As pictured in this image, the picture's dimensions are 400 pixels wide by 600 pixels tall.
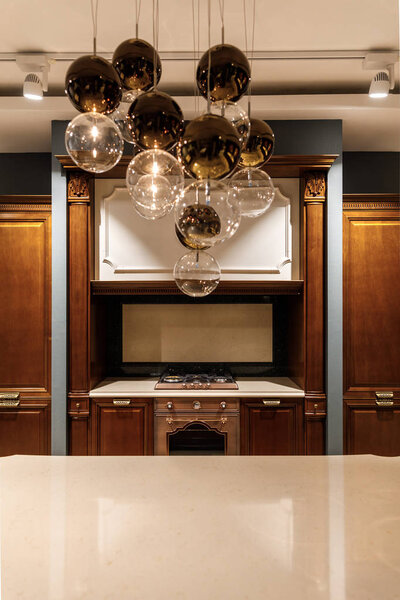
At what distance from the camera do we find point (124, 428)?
254cm

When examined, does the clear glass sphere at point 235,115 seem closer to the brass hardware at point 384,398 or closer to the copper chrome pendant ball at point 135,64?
the copper chrome pendant ball at point 135,64

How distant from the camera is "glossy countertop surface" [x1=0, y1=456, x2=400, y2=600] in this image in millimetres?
698

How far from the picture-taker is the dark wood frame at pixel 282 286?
2545 mm

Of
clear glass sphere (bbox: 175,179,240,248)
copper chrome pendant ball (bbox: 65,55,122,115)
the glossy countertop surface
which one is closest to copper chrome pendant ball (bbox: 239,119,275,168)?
clear glass sphere (bbox: 175,179,240,248)

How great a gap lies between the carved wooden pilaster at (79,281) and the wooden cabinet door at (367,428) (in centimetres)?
167

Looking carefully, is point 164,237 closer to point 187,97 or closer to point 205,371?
point 187,97

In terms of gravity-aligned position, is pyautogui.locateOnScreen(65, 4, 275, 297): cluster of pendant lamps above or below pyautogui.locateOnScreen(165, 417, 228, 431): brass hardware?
above

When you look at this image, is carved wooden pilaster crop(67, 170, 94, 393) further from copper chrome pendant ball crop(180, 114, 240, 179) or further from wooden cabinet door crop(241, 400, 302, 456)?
copper chrome pendant ball crop(180, 114, 240, 179)

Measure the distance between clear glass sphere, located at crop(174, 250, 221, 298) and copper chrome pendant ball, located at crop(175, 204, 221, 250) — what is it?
5.9 inches

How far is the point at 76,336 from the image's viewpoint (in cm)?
258

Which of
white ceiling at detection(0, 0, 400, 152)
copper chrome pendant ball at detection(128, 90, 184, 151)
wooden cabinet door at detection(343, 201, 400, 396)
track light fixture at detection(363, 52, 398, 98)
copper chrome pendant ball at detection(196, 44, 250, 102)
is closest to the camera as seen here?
copper chrome pendant ball at detection(128, 90, 184, 151)

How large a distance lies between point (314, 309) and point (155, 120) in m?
1.98

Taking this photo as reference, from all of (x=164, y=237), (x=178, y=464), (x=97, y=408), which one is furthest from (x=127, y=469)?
(x=164, y=237)

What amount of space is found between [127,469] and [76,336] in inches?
59.8
